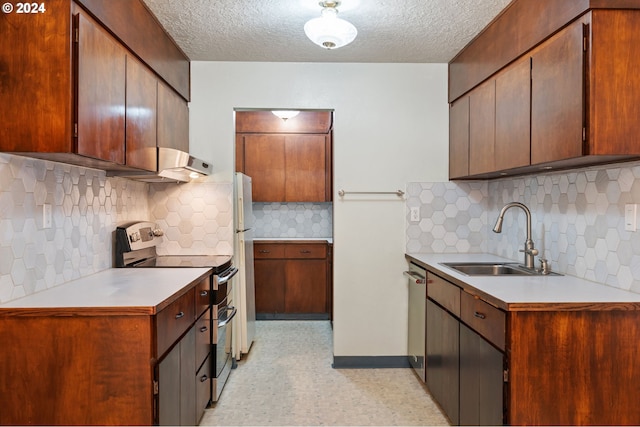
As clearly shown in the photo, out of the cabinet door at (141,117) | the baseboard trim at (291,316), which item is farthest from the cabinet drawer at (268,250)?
the cabinet door at (141,117)

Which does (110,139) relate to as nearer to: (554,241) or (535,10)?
(535,10)

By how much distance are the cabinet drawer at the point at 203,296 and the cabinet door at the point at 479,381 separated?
4.66 ft

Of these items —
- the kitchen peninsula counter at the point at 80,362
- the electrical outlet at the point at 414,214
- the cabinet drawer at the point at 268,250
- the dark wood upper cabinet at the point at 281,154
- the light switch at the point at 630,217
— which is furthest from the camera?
the dark wood upper cabinet at the point at 281,154

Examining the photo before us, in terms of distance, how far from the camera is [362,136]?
3.01 meters

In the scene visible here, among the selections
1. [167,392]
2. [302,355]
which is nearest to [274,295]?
[302,355]

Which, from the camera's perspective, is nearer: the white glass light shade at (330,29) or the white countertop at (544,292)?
the white countertop at (544,292)

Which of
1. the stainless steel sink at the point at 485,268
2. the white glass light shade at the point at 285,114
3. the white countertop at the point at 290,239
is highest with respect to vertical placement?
the white glass light shade at the point at 285,114

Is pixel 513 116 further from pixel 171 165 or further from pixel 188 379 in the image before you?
pixel 188 379

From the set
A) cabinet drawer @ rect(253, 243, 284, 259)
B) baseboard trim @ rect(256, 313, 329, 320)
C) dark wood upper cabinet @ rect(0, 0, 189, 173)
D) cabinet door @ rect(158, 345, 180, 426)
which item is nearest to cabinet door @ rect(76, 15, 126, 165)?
dark wood upper cabinet @ rect(0, 0, 189, 173)

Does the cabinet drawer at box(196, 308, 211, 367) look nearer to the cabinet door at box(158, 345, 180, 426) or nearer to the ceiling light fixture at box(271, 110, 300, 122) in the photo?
the cabinet door at box(158, 345, 180, 426)

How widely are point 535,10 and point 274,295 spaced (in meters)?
3.52

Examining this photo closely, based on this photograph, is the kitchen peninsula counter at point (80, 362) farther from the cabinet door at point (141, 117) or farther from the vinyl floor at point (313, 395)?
the vinyl floor at point (313, 395)

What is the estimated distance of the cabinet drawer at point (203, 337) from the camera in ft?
6.92

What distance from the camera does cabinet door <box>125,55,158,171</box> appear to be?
1.96 metres
